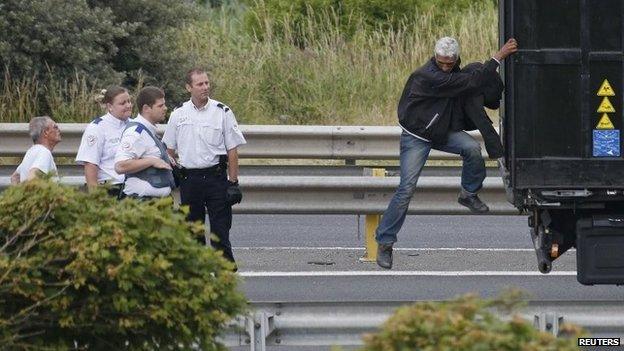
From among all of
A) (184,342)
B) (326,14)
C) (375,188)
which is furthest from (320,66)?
(184,342)

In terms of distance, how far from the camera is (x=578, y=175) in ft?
26.0

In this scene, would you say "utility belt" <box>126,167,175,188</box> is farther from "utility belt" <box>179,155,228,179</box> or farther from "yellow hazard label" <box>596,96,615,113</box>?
"yellow hazard label" <box>596,96,615,113</box>

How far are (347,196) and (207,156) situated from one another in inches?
70.7

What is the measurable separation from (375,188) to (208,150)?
1918 millimetres

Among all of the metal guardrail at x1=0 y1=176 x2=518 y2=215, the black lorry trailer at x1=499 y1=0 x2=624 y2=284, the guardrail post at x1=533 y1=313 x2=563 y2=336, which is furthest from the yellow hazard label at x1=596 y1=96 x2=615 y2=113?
the metal guardrail at x1=0 y1=176 x2=518 y2=215

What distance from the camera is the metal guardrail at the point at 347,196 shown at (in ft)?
36.0

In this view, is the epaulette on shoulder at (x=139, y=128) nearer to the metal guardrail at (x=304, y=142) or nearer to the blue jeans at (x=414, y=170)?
the blue jeans at (x=414, y=170)

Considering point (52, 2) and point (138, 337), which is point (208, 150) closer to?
point (138, 337)

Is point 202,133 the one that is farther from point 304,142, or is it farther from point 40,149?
point 304,142

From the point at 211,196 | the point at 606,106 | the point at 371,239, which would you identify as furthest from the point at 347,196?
the point at 606,106

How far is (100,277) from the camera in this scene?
Answer: 17.8 feet

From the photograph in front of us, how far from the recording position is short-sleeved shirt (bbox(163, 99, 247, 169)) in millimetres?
9578

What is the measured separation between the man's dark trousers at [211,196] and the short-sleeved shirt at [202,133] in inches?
3.1

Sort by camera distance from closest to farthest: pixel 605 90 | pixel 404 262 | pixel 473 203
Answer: pixel 605 90 < pixel 473 203 < pixel 404 262
